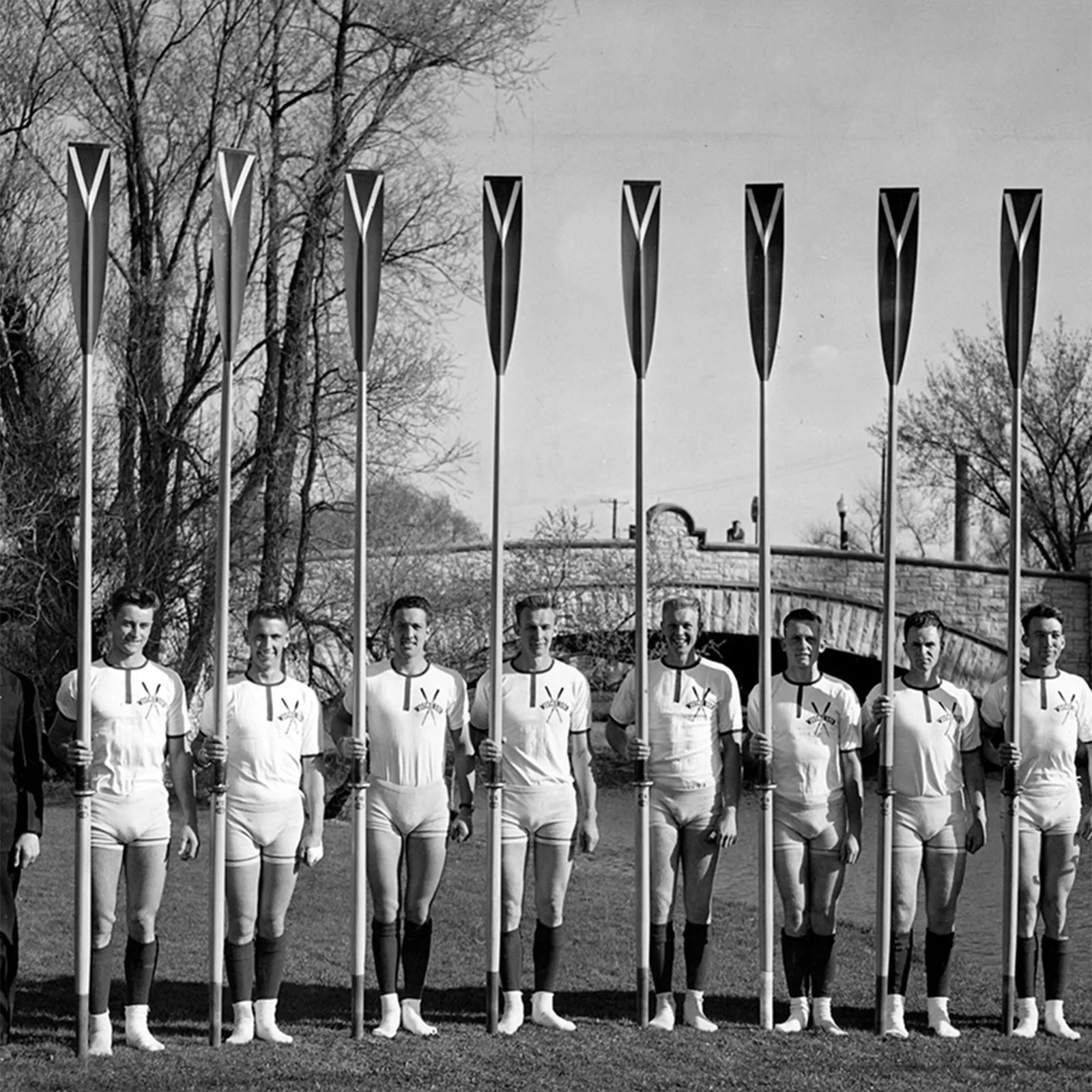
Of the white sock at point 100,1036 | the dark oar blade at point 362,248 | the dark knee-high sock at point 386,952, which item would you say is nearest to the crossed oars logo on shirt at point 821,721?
the dark knee-high sock at point 386,952

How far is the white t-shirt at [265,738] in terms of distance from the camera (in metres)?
5.88

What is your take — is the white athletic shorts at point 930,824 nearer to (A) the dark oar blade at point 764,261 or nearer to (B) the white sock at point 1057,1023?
(B) the white sock at point 1057,1023

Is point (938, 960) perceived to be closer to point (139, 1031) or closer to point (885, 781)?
point (885, 781)

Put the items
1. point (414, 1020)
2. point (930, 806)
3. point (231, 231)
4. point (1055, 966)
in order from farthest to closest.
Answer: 1. point (231, 231)
2. point (1055, 966)
3. point (930, 806)
4. point (414, 1020)

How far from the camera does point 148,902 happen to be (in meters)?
5.74

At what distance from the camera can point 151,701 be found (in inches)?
230

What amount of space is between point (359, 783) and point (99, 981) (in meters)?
1.26

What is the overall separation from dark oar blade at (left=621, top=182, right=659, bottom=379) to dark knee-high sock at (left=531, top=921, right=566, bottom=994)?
2433 millimetres

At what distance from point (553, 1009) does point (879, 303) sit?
3.46 metres

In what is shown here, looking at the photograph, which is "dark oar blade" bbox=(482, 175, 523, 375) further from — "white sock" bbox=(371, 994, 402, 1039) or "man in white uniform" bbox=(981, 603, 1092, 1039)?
"white sock" bbox=(371, 994, 402, 1039)

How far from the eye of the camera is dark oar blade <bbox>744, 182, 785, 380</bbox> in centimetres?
666

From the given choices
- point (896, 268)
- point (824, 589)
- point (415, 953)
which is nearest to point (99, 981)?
point (415, 953)

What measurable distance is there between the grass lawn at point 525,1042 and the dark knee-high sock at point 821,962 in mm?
226

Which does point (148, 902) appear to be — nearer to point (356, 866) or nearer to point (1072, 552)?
point (356, 866)
